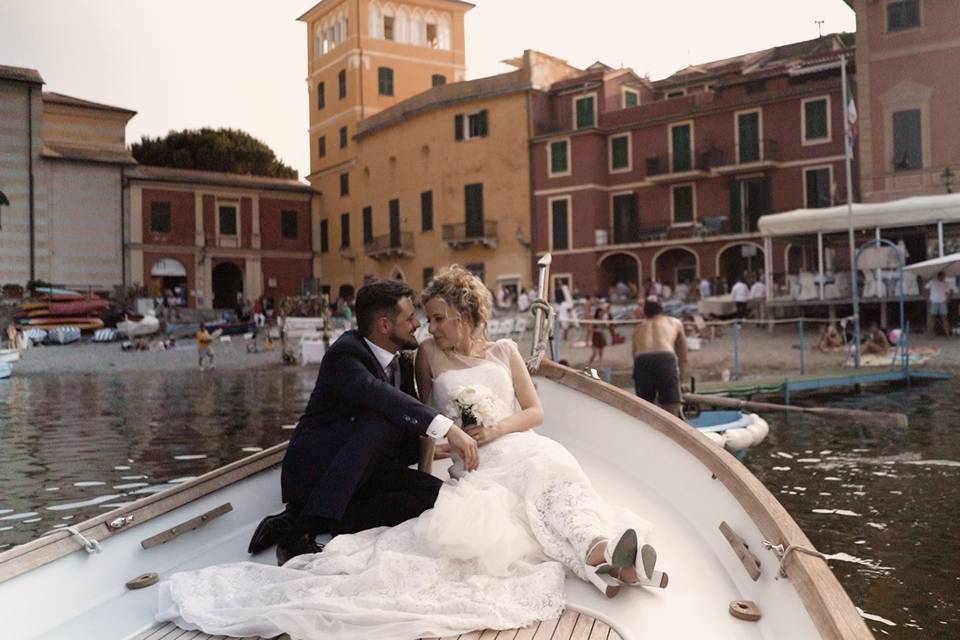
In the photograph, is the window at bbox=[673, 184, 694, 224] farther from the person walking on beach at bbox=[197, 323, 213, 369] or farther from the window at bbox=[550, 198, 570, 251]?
the person walking on beach at bbox=[197, 323, 213, 369]

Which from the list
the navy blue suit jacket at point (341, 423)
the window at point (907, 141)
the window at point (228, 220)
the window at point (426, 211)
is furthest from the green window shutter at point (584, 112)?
the navy blue suit jacket at point (341, 423)

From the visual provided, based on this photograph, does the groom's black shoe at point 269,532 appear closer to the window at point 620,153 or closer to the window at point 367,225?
the window at point 620,153

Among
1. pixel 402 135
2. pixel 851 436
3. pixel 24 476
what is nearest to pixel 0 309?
pixel 24 476

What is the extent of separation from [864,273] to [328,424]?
17396 mm

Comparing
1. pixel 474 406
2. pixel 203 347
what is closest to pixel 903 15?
pixel 203 347

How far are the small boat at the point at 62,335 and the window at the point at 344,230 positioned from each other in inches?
606

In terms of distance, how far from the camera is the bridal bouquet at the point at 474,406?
3504 mm

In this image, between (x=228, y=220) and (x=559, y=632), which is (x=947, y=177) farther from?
(x=228, y=220)

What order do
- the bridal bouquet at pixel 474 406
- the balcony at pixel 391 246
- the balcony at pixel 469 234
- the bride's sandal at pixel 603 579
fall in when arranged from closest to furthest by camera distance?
1. the bride's sandal at pixel 603 579
2. the bridal bouquet at pixel 474 406
3. the balcony at pixel 469 234
4. the balcony at pixel 391 246

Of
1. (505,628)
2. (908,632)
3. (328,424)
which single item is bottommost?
(908,632)

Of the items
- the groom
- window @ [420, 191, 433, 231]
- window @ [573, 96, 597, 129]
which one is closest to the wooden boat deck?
the groom

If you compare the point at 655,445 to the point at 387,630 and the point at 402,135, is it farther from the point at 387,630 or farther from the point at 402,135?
the point at 402,135

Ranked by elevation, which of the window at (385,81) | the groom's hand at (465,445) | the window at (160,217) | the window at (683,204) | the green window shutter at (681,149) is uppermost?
the window at (385,81)

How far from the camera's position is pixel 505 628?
2.50 meters
